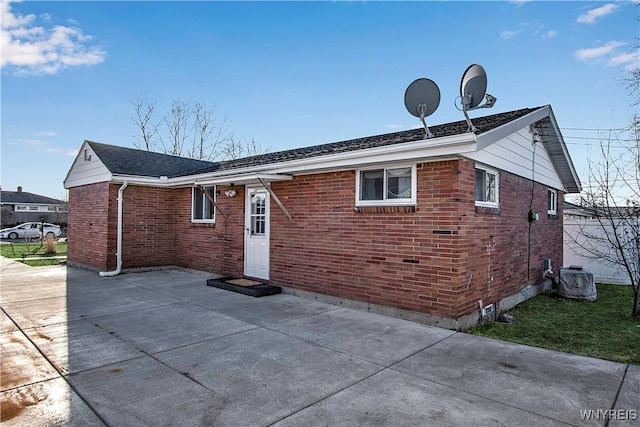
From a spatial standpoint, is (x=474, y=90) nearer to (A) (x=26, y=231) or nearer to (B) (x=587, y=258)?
(B) (x=587, y=258)

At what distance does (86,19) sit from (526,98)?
Result: 12.7 m

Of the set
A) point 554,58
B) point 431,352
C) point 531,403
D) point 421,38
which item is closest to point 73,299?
point 431,352

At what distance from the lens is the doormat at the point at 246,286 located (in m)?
7.76

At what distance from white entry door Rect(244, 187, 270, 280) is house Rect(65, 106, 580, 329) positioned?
0.04 m

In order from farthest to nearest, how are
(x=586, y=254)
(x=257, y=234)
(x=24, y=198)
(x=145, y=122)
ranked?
(x=24, y=198), (x=145, y=122), (x=586, y=254), (x=257, y=234)

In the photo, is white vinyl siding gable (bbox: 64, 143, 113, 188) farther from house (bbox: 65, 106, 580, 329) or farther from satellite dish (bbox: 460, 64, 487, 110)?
satellite dish (bbox: 460, 64, 487, 110)

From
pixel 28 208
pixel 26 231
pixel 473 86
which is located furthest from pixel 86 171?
pixel 28 208

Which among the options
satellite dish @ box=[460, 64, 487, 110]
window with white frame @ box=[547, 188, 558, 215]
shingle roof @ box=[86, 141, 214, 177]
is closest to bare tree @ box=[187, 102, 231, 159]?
shingle roof @ box=[86, 141, 214, 177]

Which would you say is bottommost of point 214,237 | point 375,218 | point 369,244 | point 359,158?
point 214,237

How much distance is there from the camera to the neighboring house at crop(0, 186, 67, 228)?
124ft

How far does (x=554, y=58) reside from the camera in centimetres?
861

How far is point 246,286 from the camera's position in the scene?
8.12m

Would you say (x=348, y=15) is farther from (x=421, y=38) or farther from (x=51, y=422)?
(x=51, y=422)

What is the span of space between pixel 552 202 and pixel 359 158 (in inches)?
301
